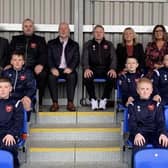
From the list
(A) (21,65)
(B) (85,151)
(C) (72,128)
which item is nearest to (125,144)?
(B) (85,151)

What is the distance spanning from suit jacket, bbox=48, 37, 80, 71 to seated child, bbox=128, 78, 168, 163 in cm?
187

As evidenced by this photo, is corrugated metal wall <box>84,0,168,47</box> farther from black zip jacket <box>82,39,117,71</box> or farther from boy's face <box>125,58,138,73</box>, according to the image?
boy's face <box>125,58,138,73</box>

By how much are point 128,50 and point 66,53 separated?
2.87 ft

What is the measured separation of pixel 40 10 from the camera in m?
7.07

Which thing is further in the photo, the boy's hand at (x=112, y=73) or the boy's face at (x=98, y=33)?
the boy's face at (x=98, y=33)

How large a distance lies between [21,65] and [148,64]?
5.95 feet

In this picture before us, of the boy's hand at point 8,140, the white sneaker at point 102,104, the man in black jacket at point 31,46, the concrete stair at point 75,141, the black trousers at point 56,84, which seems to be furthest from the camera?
the man in black jacket at point 31,46

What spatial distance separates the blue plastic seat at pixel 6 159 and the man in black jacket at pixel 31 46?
7.77 feet

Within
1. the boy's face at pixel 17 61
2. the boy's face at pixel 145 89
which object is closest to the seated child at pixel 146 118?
the boy's face at pixel 145 89

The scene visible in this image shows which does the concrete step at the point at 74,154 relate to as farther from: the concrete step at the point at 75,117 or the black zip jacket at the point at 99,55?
the black zip jacket at the point at 99,55

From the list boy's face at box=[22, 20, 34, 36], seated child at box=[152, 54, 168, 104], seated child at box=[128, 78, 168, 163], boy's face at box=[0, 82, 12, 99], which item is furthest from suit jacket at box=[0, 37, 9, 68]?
seated child at box=[128, 78, 168, 163]

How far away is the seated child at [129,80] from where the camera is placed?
585cm

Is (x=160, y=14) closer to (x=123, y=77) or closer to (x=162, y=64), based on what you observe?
(x=162, y=64)

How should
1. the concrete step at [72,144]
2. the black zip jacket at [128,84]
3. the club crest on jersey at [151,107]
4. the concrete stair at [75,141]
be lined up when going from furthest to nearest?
the black zip jacket at [128,84]
the concrete step at [72,144]
the concrete stair at [75,141]
the club crest on jersey at [151,107]
